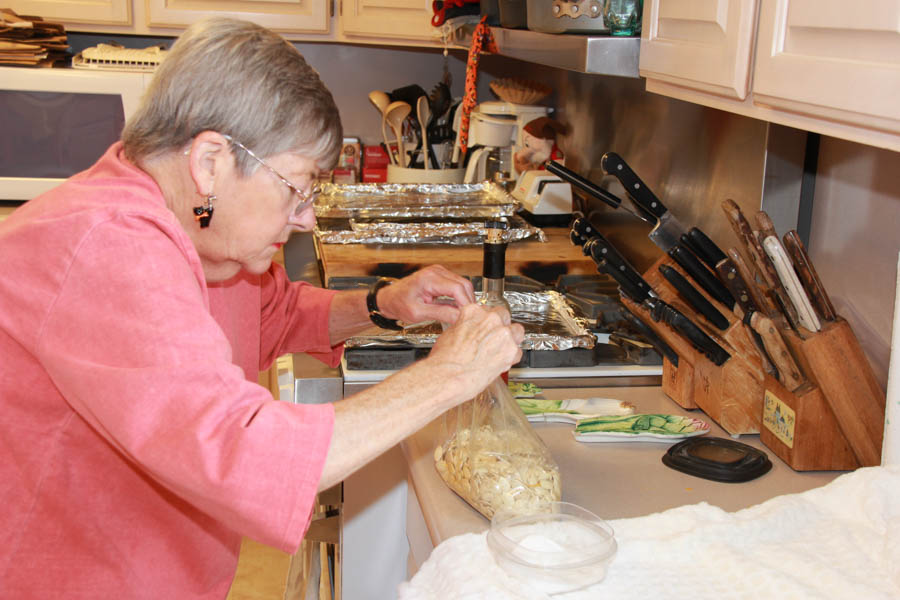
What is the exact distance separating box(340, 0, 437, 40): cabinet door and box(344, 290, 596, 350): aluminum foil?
1.27 m

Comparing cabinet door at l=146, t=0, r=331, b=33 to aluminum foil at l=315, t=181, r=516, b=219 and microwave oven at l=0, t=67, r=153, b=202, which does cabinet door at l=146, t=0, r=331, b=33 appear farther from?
aluminum foil at l=315, t=181, r=516, b=219

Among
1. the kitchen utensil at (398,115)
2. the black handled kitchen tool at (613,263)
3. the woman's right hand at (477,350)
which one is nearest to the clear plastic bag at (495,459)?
the woman's right hand at (477,350)

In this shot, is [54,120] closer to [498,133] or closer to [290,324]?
[498,133]

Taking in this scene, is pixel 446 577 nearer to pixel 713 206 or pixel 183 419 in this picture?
pixel 183 419

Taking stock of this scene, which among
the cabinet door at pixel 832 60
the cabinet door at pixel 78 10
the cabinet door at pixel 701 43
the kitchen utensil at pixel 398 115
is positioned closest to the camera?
the cabinet door at pixel 832 60

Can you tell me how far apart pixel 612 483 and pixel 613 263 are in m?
0.32

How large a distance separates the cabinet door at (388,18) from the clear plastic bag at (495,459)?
1.85 meters

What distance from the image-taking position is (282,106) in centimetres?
93

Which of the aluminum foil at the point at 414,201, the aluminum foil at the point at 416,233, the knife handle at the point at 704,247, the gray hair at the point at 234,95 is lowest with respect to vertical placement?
the aluminum foil at the point at 416,233

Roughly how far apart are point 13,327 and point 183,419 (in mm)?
222

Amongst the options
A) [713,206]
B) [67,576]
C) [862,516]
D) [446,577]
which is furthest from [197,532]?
[713,206]

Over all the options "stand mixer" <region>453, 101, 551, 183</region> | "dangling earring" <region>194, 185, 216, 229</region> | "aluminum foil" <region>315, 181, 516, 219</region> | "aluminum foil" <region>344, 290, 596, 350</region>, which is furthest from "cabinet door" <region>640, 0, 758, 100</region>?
"stand mixer" <region>453, 101, 551, 183</region>

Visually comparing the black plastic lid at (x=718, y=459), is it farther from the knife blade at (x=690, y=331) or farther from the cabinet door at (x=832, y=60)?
the cabinet door at (x=832, y=60)

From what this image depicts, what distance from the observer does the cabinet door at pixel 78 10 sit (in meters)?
2.63
